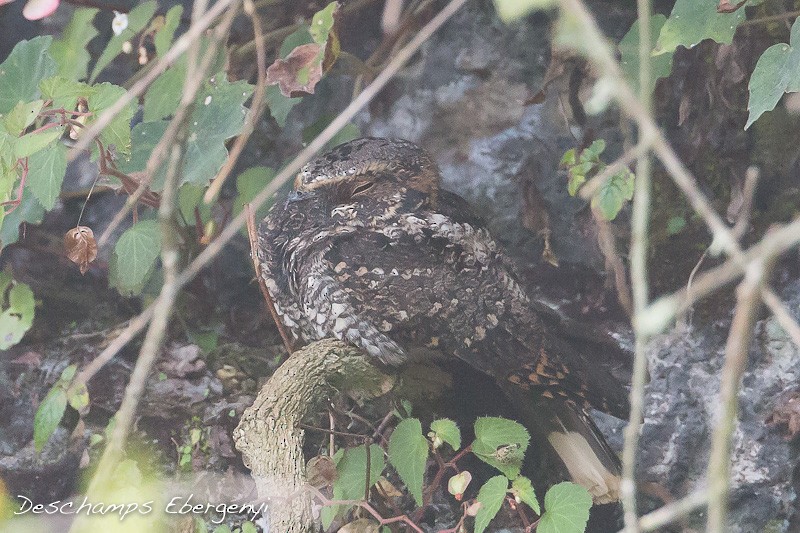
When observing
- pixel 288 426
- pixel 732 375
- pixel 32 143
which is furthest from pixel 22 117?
pixel 732 375

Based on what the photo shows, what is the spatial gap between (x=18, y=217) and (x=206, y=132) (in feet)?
1.82

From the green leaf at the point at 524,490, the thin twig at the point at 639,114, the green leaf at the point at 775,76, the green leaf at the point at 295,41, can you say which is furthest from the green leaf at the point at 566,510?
the green leaf at the point at 295,41

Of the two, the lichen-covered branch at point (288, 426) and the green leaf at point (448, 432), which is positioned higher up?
the lichen-covered branch at point (288, 426)

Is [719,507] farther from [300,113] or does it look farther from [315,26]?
[300,113]

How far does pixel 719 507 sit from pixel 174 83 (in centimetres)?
180

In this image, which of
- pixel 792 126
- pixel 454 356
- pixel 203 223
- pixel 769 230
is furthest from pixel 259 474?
pixel 792 126

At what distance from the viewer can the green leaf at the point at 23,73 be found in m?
1.89

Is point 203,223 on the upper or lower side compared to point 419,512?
upper

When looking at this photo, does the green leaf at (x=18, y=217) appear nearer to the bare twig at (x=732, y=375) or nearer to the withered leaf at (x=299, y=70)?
the withered leaf at (x=299, y=70)

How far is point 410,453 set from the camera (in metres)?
1.73

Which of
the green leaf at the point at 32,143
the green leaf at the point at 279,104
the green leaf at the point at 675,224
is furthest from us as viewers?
the green leaf at the point at 675,224

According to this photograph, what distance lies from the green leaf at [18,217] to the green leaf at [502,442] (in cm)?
121

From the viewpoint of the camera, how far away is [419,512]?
6.09ft

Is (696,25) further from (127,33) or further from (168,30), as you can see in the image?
(127,33)
